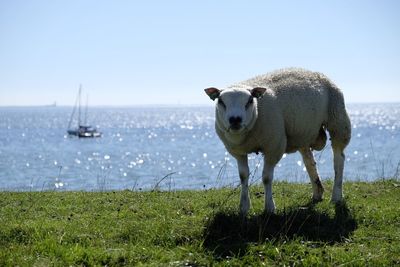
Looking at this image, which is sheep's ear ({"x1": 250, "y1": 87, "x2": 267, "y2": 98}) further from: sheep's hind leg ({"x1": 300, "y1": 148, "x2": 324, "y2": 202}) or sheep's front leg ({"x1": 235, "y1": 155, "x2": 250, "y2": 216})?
sheep's hind leg ({"x1": 300, "y1": 148, "x2": 324, "y2": 202})

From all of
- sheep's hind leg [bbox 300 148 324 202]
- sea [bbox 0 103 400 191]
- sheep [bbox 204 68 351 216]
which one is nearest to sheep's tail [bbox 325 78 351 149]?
sheep [bbox 204 68 351 216]

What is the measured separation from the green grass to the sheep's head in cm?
145

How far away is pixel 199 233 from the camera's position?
8.03m

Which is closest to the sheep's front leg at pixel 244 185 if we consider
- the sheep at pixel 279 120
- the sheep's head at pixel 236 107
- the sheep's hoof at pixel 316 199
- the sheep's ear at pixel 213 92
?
the sheep at pixel 279 120

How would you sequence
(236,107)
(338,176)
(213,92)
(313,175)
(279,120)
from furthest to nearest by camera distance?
(313,175)
(338,176)
(279,120)
(213,92)
(236,107)

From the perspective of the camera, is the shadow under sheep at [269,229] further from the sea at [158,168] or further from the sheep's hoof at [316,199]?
the sheep's hoof at [316,199]

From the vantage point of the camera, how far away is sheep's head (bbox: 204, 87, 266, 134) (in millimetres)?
8672

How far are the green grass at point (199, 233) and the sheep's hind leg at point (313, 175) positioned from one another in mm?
285

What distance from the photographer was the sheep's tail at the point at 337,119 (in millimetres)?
10945

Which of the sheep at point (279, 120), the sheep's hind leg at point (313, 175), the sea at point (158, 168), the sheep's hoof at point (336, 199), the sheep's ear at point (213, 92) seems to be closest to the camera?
the sheep at point (279, 120)

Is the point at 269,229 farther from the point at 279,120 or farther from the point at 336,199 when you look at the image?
the point at 336,199

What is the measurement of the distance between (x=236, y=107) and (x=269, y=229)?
202 centimetres

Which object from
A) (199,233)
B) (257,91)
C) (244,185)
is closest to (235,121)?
(257,91)

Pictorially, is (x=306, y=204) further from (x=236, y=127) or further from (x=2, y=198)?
(x=2, y=198)
